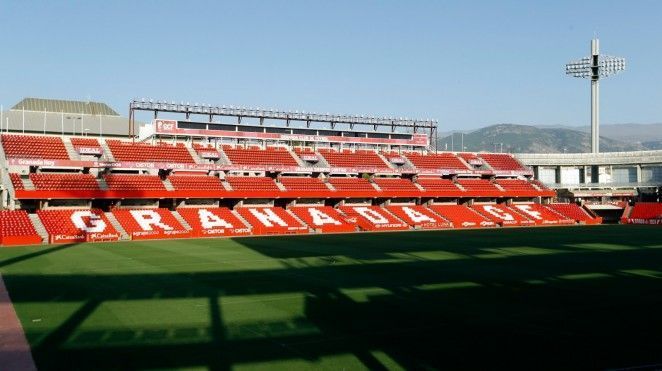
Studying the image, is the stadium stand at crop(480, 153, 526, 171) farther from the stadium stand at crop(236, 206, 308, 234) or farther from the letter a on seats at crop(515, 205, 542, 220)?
the stadium stand at crop(236, 206, 308, 234)

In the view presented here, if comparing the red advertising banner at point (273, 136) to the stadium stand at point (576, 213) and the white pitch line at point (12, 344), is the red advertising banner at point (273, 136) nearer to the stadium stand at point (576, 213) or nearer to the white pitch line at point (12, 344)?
the stadium stand at point (576, 213)

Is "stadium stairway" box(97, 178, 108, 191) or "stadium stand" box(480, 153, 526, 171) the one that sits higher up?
"stadium stand" box(480, 153, 526, 171)

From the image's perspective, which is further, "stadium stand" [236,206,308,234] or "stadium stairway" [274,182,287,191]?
"stadium stairway" [274,182,287,191]

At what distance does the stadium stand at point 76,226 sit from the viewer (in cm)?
5256

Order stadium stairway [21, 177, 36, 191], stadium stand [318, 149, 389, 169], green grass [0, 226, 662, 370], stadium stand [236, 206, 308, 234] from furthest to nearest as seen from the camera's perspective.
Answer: stadium stand [318, 149, 389, 169], stadium stand [236, 206, 308, 234], stadium stairway [21, 177, 36, 191], green grass [0, 226, 662, 370]

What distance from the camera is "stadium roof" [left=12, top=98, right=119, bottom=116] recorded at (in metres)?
102

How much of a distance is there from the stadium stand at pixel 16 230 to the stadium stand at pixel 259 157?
24947 millimetres

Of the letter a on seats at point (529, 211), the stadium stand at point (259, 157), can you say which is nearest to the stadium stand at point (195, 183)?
the stadium stand at point (259, 157)

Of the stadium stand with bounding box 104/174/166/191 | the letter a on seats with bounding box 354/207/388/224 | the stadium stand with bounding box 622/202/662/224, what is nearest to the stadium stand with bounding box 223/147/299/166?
the letter a on seats with bounding box 354/207/388/224

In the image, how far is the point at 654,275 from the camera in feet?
104

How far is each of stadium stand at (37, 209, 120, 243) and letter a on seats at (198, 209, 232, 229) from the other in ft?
29.7

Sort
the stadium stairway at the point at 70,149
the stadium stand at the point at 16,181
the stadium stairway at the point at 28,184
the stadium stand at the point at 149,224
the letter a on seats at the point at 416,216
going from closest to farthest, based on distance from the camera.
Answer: the stadium stand at the point at 16,181, the stadium stairway at the point at 28,184, the stadium stand at the point at 149,224, the stadium stairway at the point at 70,149, the letter a on seats at the point at 416,216

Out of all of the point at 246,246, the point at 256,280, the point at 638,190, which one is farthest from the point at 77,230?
the point at 638,190

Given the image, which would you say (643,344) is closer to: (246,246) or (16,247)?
(246,246)
